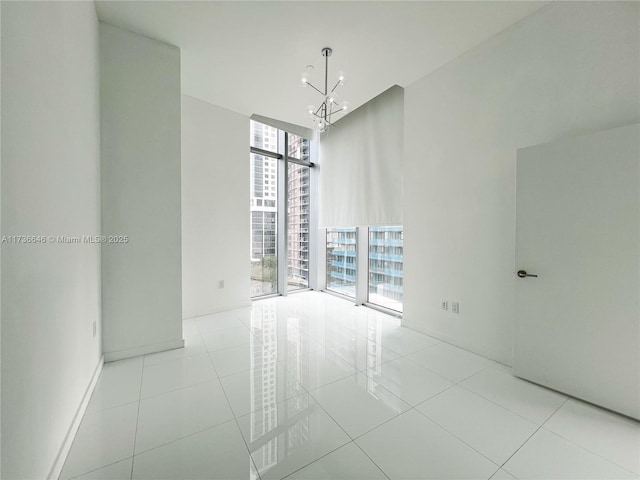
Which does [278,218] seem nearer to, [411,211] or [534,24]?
[411,211]

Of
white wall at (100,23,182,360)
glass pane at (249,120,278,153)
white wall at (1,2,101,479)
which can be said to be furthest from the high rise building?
white wall at (1,2,101,479)

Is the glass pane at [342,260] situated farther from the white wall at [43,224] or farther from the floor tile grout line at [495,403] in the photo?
the white wall at [43,224]

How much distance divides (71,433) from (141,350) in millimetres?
1145

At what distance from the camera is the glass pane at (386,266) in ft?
13.5

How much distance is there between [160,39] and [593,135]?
13.7 ft

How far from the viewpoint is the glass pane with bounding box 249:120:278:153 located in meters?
4.80

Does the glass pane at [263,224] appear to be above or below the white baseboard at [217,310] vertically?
above

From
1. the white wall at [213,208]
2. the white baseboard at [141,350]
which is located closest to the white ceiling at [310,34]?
the white wall at [213,208]

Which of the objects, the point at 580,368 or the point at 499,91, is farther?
the point at 499,91

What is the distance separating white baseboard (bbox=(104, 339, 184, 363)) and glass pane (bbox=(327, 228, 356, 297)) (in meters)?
3.23

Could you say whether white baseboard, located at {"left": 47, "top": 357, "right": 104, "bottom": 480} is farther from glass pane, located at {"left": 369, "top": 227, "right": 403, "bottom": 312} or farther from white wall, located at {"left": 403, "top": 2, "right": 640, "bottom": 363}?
glass pane, located at {"left": 369, "top": 227, "right": 403, "bottom": 312}

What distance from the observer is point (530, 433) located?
1646 millimetres

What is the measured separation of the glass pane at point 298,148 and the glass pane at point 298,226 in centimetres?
20

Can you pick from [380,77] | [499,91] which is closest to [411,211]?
[499,91]
